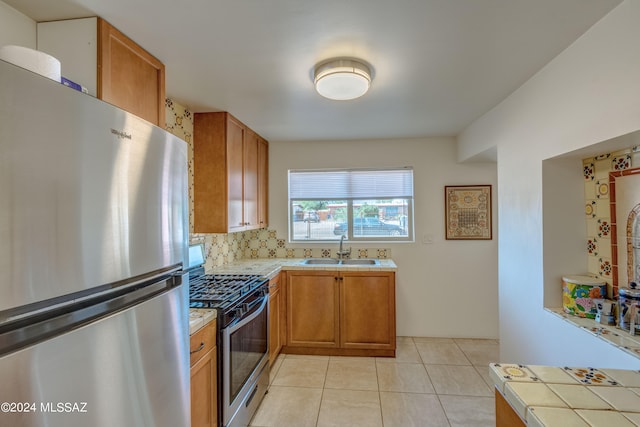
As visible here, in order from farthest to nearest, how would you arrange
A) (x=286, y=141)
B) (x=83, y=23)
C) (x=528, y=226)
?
1. (x=286, y=141)
2. (x=528, y=226)
3. (x=83, y=23)

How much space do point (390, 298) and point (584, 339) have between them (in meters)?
1.63

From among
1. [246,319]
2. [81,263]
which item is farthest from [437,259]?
[81,263]

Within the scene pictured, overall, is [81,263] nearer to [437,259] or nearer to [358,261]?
[358,261]

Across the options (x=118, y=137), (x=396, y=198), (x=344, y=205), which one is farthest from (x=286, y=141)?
(x=118, y=137)

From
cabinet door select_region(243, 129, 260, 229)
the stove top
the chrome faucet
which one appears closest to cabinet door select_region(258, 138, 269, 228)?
cabinet door select_region(243, 129, 260, 229)

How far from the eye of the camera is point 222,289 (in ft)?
6.90

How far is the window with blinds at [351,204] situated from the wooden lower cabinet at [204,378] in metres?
2.17

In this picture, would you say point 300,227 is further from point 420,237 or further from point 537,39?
point 537,39

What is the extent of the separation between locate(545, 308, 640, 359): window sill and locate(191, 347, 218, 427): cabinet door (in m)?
1.95

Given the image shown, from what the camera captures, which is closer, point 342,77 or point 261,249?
point 342,77

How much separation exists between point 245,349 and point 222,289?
430 mm

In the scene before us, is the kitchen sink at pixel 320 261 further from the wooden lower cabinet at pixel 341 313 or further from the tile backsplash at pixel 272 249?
the wooden lower cabinet at pixel 341 313

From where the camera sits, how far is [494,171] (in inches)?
136

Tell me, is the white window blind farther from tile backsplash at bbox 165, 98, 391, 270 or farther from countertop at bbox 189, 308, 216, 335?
countertop at bbox 189, 308, 216, 335
